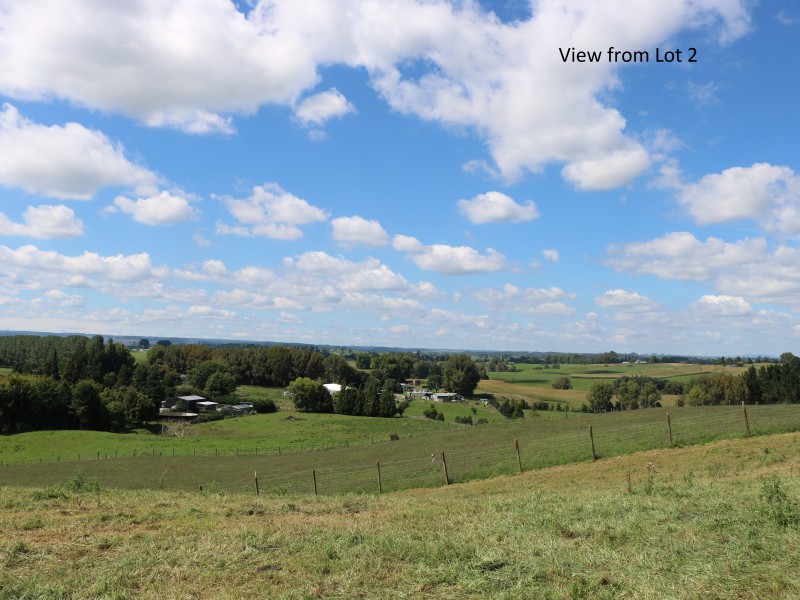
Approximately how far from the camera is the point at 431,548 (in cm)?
876

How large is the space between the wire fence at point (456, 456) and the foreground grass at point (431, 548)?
11344 millimetres

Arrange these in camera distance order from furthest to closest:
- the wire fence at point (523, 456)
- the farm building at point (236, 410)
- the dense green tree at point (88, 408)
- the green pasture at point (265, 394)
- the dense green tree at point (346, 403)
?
the green pasture at point (265, 394) → the farm building at point (236, 410) → the dense green tree at point (346, 403) → the dense green tree at point (88, 408) → the wire fence at point (523, 456)

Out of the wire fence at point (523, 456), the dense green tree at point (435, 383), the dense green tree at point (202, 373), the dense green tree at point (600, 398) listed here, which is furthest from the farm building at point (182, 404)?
the wire fence at point (523, 456)

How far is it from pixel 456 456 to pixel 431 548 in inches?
→ 1118

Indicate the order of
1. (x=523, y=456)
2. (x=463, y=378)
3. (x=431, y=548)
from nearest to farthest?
(x=431, y=548) → (x=523, y=456) → (x=463, y=378)

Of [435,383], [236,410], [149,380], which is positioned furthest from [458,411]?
[149,380]

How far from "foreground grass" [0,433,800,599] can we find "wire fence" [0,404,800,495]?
11.3 meters

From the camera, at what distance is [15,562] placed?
8500 mm

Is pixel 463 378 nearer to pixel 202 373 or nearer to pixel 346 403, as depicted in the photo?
pixel 346 403

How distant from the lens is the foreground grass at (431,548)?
7047 millimetres

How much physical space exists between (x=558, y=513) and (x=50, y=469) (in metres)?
49.8

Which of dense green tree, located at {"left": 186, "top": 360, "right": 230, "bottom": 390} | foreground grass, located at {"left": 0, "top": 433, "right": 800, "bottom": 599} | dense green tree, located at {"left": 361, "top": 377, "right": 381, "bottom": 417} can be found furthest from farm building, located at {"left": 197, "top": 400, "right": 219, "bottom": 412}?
foreground grass, located at {"left": 0, "top": 433, "right": 800, "bottom": 599}

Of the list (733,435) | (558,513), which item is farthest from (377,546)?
(733,435)

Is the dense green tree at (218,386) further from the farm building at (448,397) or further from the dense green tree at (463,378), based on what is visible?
the dense green tree at (463,378)
